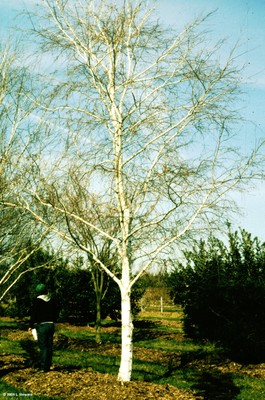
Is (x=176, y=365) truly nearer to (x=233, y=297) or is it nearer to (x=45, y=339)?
(x=233, y=297)

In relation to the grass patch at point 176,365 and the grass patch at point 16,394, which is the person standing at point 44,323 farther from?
the grass patch at point 16,394

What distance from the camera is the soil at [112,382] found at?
6500 mm

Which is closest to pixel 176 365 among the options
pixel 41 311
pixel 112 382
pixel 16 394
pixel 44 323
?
pixel 112 382

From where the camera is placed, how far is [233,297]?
39.9 ft

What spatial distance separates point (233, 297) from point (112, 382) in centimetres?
601

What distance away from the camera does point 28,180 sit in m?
8.12

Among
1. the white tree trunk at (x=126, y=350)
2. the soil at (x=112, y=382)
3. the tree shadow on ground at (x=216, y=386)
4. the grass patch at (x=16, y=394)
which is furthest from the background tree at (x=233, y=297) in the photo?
the grass patch at (x=16, y=394)

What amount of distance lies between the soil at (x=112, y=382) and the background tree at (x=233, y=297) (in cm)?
69

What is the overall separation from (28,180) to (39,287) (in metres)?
2.23

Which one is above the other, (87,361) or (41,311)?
(41,311)

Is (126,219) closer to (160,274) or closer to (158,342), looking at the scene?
(160,274)

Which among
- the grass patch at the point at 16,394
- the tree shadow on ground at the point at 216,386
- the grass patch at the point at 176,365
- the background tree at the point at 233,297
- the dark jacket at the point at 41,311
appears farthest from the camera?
the background tree at the point at 233,297

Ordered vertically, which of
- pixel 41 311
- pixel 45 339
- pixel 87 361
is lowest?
pixel 87 361

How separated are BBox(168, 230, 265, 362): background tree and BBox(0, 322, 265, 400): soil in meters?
0.69
